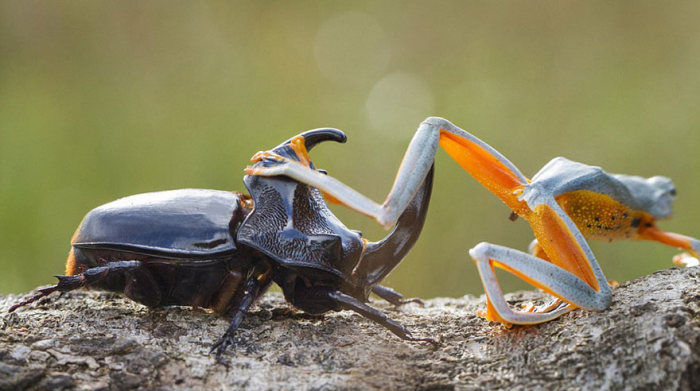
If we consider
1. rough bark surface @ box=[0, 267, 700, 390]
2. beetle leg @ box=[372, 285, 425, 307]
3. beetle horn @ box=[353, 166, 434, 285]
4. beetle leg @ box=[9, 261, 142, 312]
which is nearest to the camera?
rough bark surface @ box=[0, 267, 700, 390]

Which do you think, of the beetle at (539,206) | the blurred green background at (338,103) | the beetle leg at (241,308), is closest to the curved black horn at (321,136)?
the beetle at (539,206)

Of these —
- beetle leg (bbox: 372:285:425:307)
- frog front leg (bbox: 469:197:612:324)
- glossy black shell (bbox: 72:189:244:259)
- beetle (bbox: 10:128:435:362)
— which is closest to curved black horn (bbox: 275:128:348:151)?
beetle (bbox: 10:128:435:362)

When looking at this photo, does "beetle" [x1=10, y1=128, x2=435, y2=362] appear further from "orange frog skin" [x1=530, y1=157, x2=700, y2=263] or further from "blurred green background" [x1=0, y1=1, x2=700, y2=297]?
"blurred green background" [x1=0, y1=1, x2=700, y2=297]

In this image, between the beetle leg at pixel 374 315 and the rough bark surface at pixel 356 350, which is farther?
the beetle leg at pixel 374 315

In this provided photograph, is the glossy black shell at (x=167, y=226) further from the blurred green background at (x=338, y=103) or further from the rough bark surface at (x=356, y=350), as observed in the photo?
the blurred green background at (x=338, y=103)

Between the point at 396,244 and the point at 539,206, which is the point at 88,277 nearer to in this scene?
the point at 396,244

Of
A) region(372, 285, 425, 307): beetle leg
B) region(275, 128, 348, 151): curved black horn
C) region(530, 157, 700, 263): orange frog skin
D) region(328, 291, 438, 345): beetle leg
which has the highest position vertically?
region(530, 157, 700, 263): orange frog skin

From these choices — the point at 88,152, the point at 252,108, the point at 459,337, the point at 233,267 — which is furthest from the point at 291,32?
the point at 459,337
